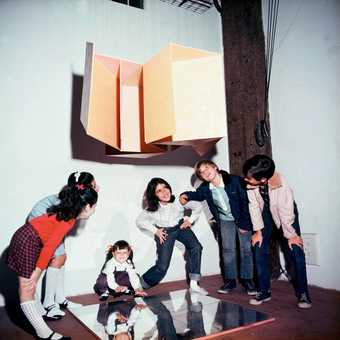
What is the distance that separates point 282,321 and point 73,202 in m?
1.00

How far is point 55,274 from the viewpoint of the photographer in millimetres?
1688

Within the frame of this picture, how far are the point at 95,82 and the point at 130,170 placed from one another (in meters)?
0.74

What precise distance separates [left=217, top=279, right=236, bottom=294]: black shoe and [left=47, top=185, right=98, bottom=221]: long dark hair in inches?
39.6

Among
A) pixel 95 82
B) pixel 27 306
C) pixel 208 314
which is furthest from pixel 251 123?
pixel 27 306

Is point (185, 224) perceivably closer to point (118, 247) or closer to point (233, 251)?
point (233, 251)

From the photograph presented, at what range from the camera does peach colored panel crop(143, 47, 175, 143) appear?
1556 millimetres

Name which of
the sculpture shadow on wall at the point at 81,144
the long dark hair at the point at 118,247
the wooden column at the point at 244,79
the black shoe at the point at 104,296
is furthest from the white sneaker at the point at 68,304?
the wooden column at the point at 244,79

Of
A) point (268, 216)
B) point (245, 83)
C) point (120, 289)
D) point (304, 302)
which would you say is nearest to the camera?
point (304, 302)

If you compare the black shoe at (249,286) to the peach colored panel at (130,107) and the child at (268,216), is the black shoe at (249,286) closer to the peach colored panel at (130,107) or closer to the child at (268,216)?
the child at (268,216)

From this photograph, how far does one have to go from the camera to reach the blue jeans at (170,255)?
2.02 meters

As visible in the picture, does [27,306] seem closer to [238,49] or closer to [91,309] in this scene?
[91,309]

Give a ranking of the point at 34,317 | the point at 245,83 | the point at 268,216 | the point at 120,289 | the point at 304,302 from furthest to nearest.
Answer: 1. the point at 245,83
2. the point at 120,289
3. the point at 268,216
4. the point at 304,302
5. the point at 34,317

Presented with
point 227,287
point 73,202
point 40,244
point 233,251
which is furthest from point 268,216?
point 40,244

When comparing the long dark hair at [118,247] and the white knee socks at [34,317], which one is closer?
the white knee socks at [34,317]
